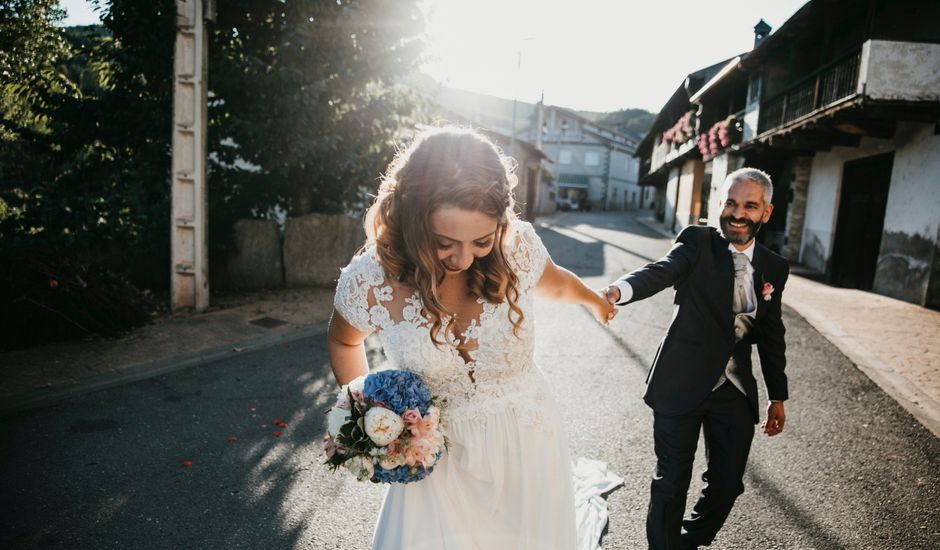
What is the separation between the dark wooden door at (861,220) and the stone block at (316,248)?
36.4ft

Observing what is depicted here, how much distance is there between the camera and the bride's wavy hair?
5.53ft

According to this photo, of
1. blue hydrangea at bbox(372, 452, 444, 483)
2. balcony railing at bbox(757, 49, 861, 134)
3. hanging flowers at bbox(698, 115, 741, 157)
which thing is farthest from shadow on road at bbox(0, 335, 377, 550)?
hanging flowers at bbox(698, 115, 741, 157)

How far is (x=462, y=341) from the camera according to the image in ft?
6.11

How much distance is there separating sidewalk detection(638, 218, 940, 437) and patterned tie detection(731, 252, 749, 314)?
314 centimetres

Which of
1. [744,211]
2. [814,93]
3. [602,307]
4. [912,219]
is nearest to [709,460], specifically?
[602,307]

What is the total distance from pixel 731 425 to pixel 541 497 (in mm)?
1168

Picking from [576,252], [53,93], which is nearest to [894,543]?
[53,93]

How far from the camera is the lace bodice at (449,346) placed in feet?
5.94

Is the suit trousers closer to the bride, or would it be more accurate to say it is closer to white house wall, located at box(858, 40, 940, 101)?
the bride

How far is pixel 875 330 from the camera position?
24.1 ft

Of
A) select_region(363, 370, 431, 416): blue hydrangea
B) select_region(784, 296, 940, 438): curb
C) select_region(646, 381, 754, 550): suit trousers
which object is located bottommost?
select_region(784, 296, 940, 438): curb

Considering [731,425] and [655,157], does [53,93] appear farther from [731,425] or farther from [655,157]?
[655,157]

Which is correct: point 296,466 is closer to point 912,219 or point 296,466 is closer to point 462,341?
point 462,341

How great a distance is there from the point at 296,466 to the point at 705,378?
2695 millimetres
